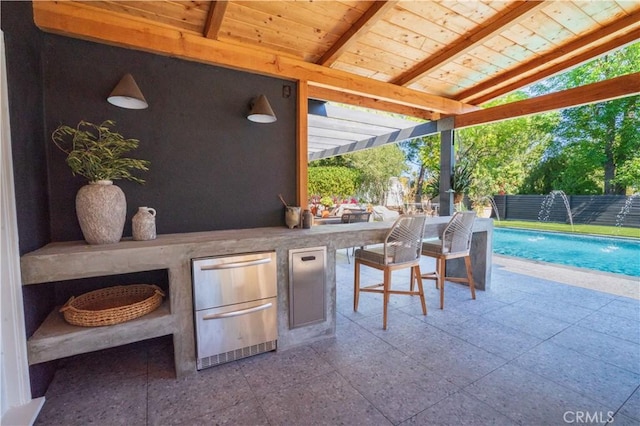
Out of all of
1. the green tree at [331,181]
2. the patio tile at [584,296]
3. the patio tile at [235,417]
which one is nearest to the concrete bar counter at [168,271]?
the patio tile at [235,417]

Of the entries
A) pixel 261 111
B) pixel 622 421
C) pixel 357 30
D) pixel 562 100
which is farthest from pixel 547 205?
pixel 261 111

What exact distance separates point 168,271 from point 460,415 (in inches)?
75.9

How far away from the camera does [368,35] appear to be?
2615 mm

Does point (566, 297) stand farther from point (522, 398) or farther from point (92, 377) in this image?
point (92, 377)

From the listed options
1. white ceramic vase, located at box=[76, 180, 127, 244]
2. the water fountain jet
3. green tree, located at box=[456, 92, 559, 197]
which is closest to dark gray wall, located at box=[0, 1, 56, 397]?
white ceramic vase, located at box=[76, 180, 127, 244]

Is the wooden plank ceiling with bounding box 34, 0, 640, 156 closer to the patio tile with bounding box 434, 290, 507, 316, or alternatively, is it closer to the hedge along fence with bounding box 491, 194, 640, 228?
the patio tile with bounding box 434, 290, 507, 316

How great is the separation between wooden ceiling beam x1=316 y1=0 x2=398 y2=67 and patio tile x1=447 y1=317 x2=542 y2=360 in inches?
107

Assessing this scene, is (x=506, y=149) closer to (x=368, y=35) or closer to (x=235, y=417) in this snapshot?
(x=368, y=35)

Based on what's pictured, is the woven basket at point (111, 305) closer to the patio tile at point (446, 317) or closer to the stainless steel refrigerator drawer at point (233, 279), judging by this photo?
the stainless steel refrigerator drawer at point (233, 279)

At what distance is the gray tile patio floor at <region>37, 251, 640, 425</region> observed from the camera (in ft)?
5.19

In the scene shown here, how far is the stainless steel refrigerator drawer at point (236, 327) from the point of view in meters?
1.97

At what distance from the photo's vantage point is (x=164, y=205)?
2.37 metres

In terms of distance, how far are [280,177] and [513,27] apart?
2584 millimetres

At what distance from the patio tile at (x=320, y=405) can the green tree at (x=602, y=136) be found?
12.6 m
